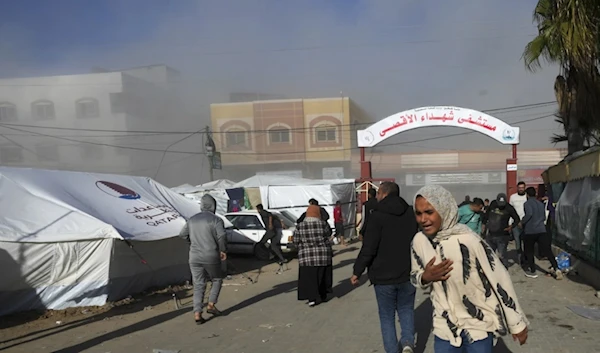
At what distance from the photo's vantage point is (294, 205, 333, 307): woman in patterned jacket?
→ 307 inches

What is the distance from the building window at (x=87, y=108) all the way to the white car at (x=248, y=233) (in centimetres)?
2848

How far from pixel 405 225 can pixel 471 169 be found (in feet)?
142

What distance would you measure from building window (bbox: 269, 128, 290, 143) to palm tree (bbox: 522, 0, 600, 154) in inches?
1362

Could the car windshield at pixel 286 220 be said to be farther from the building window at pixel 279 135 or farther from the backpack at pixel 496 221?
the building window at pixel 279 135

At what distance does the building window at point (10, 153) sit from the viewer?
3619 centimetres

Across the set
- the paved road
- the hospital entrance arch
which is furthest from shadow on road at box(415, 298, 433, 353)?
the hospital entrance arch

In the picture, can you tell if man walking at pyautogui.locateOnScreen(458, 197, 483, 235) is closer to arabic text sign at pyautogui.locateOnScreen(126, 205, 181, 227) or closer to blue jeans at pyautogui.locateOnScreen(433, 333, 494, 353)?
arabic text sign at pyautogui.locateOnScreen(126, 205, 181, 227)

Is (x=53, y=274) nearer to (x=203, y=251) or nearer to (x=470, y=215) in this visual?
(x=203, y=251)

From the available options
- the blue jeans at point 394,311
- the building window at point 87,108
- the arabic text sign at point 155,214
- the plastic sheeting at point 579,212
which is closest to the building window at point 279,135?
the building window at point 87,108

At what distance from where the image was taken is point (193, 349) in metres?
5.60

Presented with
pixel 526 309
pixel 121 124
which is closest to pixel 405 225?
pixel 526 309

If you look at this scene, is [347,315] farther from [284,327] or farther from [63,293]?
[63,293]

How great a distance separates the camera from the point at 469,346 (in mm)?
2783

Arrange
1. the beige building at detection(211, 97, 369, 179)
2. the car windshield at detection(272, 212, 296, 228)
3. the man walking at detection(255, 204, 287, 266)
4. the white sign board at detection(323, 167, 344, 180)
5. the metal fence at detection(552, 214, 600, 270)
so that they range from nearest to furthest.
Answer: the metal fence at detection(552, 214, 600, 270) < the man walking at detection(255, 204, 287, 266) < the car windshield at detection(272, 212, 296, 228) < the white sign board at detection(323, 167, 344, 180) < the beige building at detection(211, 97, 369, 179)
